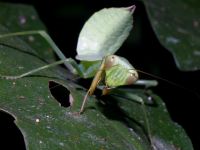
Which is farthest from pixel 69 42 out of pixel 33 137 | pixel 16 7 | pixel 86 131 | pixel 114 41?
pixel 33 137

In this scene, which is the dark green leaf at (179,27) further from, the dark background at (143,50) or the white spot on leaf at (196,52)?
the dark background at (143,50)

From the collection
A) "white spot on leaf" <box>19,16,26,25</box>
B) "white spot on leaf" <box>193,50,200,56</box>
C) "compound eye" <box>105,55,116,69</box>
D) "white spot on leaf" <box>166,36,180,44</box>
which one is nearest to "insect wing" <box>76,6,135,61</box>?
"compound eye" <box>105,55,116,69</box>

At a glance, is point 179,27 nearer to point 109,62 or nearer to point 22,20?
point 109,62

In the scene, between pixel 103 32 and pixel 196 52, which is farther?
pixel 196 52

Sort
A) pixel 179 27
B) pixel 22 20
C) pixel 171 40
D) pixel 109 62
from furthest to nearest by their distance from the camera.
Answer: pixel 22 20 → pixel 179 27 → pixel 171 40 → pixel 109 62

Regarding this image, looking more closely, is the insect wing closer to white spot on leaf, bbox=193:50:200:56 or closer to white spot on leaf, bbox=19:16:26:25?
white spot on leaf, bbox=193:50:200:56

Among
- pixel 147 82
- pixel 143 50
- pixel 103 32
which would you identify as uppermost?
pixel 103 32

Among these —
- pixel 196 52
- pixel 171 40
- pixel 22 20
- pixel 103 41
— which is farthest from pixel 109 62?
pixel 22 20
